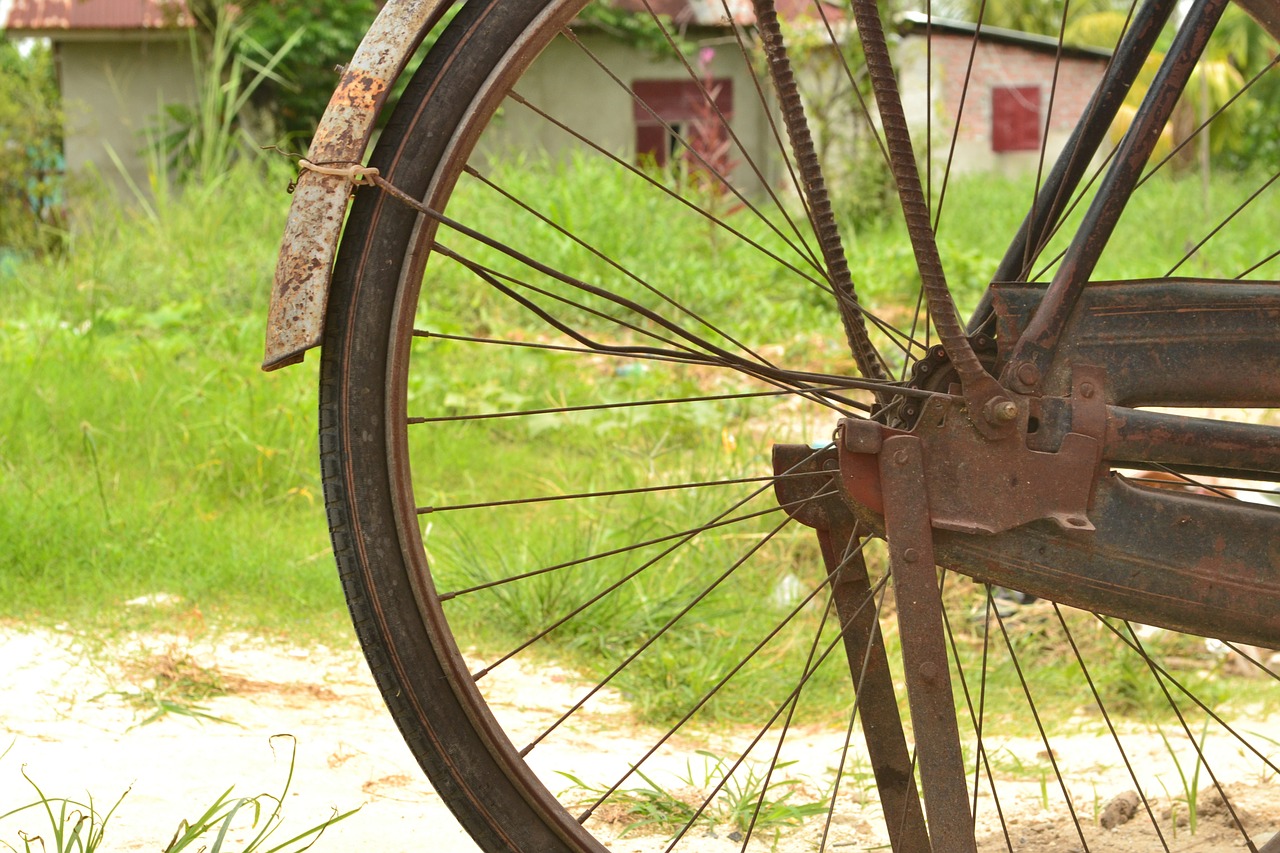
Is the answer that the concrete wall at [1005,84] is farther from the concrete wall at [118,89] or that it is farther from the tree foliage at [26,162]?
the tree foliage at [26,162]

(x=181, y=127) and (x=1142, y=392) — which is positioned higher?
(x=181, y=127)

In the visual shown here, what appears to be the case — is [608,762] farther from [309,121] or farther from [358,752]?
[309,121]

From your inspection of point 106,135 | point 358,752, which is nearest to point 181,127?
point 106,135

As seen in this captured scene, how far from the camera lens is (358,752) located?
2371mm

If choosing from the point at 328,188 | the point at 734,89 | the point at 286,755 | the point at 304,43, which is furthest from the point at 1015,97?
the point at 328,188

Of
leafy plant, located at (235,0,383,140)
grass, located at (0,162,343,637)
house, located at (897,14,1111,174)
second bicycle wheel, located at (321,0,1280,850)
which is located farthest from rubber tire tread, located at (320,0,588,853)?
house, located at (897,14,1111,174)

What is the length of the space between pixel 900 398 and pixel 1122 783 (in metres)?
1.41

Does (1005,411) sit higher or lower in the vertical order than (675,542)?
A: higher

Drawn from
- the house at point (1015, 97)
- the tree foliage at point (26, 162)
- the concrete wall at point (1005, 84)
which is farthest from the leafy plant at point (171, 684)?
the house at point (1015, 97)

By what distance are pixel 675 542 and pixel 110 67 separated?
32.3 ft

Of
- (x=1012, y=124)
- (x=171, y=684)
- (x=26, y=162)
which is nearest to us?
(x=171, y=684)

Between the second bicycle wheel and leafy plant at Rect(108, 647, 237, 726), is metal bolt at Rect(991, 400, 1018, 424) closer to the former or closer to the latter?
the second bicycle wheel

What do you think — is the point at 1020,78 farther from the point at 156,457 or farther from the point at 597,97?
the point at 156,457

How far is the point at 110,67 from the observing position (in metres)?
11.3
